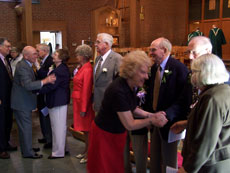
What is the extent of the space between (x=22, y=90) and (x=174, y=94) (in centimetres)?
237

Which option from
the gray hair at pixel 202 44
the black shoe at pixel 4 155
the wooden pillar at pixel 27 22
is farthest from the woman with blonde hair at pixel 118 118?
the wooden pillar at pixel 27 22

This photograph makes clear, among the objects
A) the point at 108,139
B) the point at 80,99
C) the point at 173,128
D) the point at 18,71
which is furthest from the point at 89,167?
the point at 18,71

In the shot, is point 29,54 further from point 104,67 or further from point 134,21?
point 134,21

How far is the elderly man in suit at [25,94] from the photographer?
151 inches

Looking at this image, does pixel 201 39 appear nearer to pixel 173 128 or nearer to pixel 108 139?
pixel 173 128

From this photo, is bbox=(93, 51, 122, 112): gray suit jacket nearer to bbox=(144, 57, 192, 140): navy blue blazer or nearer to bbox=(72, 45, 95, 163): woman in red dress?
bbox=(72, 45, 95, 163): woman in red dress

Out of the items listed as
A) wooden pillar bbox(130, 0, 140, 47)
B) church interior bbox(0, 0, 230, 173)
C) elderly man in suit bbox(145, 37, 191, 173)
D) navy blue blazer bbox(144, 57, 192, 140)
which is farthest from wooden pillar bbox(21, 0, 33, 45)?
navy blue blazer bbox(144, 57, 192, 140)

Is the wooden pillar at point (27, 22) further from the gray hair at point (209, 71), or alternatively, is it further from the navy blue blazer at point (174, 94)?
the gray hair at point (209, 71)

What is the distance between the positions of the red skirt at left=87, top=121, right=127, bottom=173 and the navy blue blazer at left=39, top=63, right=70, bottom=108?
A: 5.18ft

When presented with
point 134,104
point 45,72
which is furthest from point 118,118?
point 45,72

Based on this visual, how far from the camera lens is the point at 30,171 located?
3.71m

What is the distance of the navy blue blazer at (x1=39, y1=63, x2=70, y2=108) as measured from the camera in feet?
12.3

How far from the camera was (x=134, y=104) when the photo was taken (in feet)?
7.42

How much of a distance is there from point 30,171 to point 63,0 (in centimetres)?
1025
